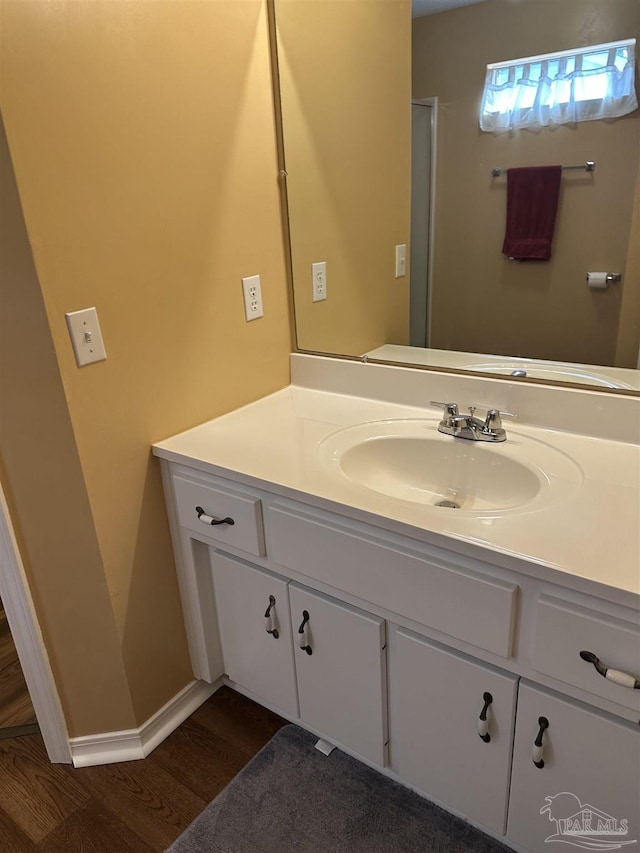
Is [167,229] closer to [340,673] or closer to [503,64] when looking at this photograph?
[503,64]

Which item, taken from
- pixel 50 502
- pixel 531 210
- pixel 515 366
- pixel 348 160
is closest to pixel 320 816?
pixel 50 502

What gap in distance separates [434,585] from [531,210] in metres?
0.86

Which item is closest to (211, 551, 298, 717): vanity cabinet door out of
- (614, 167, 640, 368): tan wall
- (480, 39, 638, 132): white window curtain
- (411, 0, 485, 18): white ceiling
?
(614, 167, 640, 368): tan wall

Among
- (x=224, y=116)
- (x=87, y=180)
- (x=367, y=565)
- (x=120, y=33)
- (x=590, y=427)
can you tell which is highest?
(x=120, y=33)

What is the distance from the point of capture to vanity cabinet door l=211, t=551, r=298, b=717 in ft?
4.66

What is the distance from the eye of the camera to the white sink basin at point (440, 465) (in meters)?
1.28

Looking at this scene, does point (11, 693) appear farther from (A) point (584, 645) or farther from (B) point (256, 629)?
(A) point (584, 645)

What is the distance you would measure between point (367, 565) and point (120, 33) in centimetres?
119

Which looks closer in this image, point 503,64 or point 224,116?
point 503,64

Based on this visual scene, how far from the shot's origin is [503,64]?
1278 millimetres

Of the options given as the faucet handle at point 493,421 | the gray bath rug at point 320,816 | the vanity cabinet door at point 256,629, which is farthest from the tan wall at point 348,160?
the gray bath rug at point 320,816

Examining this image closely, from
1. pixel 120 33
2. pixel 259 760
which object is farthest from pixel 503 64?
pixel 259 760

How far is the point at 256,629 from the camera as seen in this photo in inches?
59.4

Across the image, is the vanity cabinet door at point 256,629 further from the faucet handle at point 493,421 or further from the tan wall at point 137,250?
the faucet handle at point 493,421
